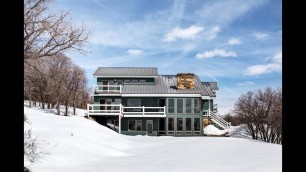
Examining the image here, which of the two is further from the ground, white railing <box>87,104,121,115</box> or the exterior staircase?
white railing <box>87,104,121,115</box>

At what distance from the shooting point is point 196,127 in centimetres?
4078

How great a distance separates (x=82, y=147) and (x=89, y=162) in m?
3.16

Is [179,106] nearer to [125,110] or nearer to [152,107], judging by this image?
[152,107]

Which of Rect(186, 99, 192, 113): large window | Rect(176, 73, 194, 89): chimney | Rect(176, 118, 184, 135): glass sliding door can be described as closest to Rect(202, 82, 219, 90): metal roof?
Rect(176, 73, 194, 89): chimney

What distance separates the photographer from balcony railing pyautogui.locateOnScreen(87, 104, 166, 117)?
39.5 meters

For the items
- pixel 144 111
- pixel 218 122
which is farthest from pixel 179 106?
pixel 218 122

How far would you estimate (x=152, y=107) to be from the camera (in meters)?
39.7

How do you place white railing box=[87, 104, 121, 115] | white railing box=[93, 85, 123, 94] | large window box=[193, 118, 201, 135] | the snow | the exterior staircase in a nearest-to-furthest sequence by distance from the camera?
white railing box=[87, 104, 121, 115] → large window box=[193, 118, 201, 135] → the snow → white railing box=[93, 85, 123, 94] → the exterior staircase

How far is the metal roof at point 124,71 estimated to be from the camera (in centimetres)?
4481

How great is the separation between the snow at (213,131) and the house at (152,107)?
146 centimetres

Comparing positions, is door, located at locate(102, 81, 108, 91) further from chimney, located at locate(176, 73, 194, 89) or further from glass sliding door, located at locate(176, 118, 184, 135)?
glass sliding door, located at locate(176, 118, 184, 135)

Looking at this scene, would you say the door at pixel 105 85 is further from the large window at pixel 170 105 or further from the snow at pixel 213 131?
the snow at pixel 213 131
